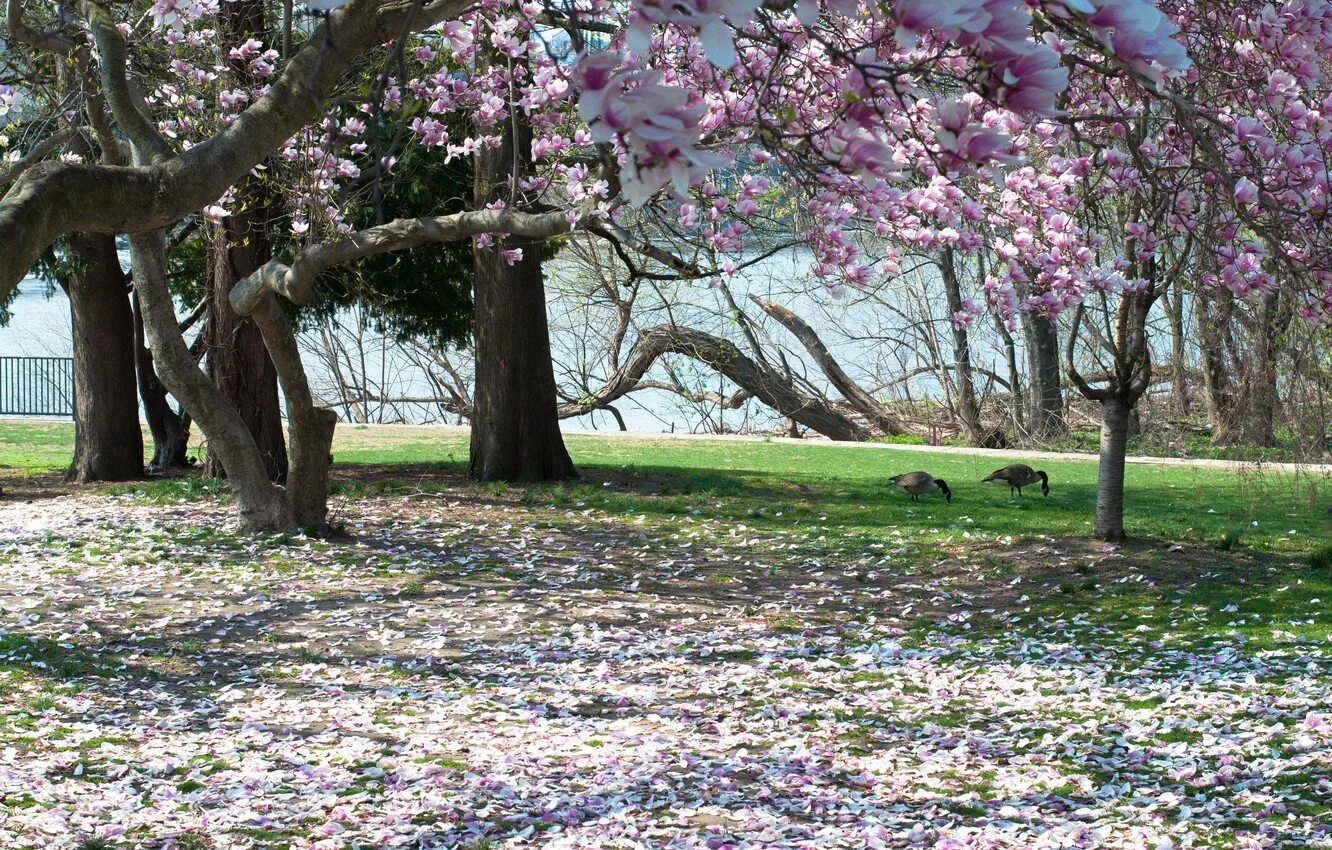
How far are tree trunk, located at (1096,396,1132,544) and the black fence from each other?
23.6 meters

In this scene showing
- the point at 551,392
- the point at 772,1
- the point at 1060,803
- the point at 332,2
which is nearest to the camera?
the point at 332,2

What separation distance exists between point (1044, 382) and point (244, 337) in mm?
12460

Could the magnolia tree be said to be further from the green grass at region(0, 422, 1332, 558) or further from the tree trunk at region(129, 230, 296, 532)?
the green grass at region(0, 422, 1332, 558)

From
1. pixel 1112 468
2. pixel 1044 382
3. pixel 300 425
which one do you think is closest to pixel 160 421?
pixel 300 425

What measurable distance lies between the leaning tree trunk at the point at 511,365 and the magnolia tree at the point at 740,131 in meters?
0.30

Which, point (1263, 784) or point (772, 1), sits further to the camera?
point (1263, 784)

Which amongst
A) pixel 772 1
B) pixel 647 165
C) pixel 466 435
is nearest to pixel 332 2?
pixel 647 165

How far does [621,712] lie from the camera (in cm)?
505

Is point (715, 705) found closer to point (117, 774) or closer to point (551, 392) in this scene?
point (117, 774)

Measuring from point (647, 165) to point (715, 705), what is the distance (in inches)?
148

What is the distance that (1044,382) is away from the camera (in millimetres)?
19078

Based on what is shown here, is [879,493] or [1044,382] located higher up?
[1044,382]

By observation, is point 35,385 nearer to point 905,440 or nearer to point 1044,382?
point 905,440

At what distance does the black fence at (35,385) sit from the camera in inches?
1040
